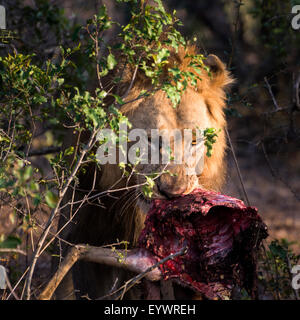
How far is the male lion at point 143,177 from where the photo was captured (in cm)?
345

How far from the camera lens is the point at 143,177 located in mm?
3480

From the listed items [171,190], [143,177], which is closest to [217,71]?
[143,177]

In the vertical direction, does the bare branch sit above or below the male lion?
below

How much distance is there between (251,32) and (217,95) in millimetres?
5273

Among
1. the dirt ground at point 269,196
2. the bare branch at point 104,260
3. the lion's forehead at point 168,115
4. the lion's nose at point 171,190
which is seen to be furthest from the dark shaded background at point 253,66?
the bare branch at point 104,260

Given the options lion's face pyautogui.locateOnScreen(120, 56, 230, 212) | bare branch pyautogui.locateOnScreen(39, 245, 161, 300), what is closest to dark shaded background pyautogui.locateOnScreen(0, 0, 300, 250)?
lion's face pyautogui.locateOnScreen(120, 56, 230, 212)

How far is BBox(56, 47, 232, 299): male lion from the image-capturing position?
3.45 meters

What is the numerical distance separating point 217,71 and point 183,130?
2.24 ft

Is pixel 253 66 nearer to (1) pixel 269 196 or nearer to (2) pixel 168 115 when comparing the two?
(1) pixel 269 196

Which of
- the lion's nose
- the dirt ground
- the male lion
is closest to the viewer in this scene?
the lion's nose

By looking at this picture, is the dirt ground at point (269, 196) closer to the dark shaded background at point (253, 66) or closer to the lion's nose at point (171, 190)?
the dark shaded background at point (253, 66)

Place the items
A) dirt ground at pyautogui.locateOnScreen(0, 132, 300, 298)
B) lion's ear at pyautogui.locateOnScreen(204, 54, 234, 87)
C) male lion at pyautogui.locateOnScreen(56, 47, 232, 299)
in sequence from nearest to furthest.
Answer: male lion at pyautogui.locateOnScreen(56, 47, 232, 299), lion's ear at pyautogui.locateOnScreen(204, 54, 234, 87), dirt ground at pyautogui.locateOnScreen(0, 132, 300, 298)

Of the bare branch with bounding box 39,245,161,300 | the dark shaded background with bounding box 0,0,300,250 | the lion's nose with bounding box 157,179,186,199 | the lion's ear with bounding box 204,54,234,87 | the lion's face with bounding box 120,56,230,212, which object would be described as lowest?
the bare branch with bounding box 39,245,161,300

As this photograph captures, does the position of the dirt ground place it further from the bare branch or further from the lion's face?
the bare branch
